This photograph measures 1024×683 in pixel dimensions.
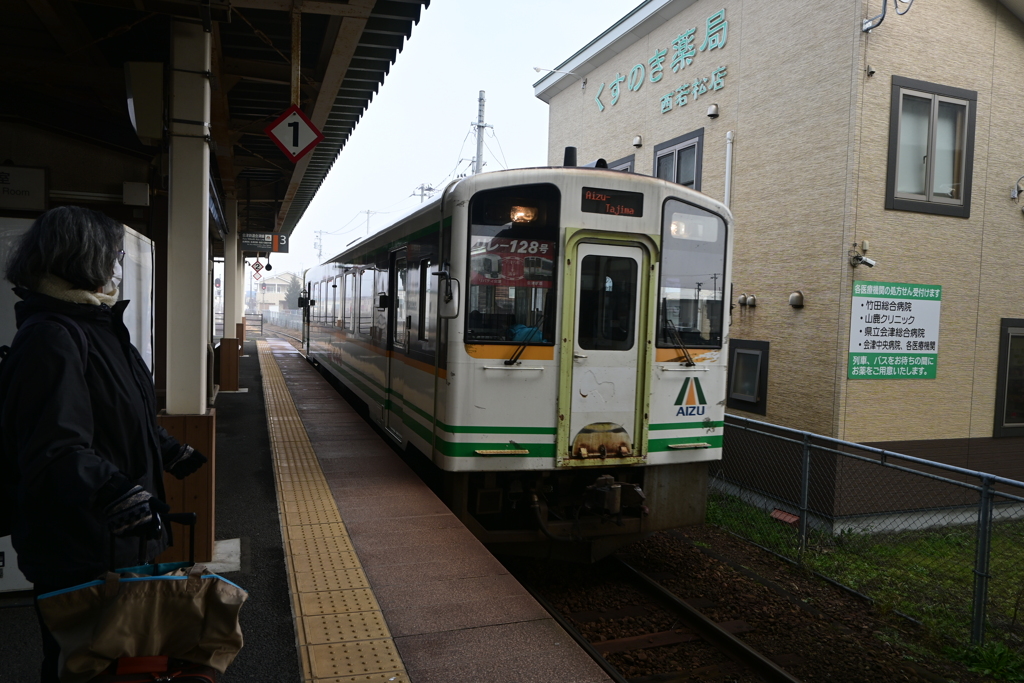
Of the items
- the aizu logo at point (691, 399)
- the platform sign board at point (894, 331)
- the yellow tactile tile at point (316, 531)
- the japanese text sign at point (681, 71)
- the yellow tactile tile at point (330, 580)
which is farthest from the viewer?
the japanese text sign at point (681, 71)

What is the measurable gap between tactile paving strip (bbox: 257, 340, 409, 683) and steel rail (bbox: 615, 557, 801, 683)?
2629mm

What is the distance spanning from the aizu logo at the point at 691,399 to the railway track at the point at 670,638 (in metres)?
1.47

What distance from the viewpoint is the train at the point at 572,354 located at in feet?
17.9

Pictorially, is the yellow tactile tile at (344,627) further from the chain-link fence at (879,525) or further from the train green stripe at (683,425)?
the chain-link fence at (879,525)

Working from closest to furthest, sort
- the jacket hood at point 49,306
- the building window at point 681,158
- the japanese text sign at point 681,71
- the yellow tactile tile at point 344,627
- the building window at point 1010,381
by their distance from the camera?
the jacket hood at point 49,306, the yellow tactile tile at point 344,627, the building window at point 1010,381, the japanese text sign at point 681,71, the building window at point 681,158

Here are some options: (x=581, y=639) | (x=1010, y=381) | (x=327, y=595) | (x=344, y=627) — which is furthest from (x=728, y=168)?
(x=344, y=627)

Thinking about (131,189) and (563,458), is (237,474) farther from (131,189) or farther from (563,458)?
(563,458)

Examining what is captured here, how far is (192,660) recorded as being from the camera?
6.75ft

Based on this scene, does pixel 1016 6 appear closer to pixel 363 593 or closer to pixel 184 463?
pixel 363 593

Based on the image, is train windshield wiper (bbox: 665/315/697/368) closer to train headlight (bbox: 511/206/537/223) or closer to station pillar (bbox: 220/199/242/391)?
train headlight (bbox: 511/206/537/223)

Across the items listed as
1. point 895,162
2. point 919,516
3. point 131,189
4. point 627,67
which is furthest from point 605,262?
point 627,67

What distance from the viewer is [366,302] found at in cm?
981

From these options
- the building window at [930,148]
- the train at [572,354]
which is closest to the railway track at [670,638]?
the train at [572,354]

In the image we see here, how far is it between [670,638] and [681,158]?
959 cm
